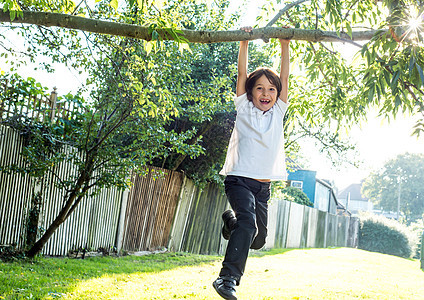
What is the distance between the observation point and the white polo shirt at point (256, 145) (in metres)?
3.96

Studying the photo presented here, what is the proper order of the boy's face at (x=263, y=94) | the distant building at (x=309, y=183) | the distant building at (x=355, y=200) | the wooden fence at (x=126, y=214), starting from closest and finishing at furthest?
1. the boy's face at (x=263, y=94)
2. the wooden fence at (x=126, y=214)
3. the distant building at (x=309, y=183)
4. the distant building at (x=355, y=200)

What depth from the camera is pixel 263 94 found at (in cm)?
417

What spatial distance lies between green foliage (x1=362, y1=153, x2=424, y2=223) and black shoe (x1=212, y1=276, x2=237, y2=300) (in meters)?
76.8

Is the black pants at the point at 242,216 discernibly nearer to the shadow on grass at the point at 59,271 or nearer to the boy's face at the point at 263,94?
the boy's face at the point at 263,94

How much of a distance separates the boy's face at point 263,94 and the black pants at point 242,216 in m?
0.68

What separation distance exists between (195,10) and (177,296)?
830 centimetres

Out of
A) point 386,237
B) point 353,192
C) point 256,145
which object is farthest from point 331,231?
point 353,192

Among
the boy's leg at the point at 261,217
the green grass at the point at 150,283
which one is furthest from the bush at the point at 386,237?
the boy's leg at the point at 261,217

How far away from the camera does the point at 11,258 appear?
21.9 feet

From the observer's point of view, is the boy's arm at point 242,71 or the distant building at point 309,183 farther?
the distant building at point 309,183

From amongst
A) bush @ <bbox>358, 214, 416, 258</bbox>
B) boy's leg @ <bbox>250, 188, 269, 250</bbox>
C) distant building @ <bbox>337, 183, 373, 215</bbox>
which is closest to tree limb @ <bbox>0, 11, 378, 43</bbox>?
boy's leg @ <bbox>250, 188, 269, 250</bbox>

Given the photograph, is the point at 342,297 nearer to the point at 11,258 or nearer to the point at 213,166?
the point at 11,258

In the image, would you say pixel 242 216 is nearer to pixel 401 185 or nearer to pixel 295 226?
pixel 295 226

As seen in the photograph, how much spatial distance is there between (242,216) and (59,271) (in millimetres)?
3560
